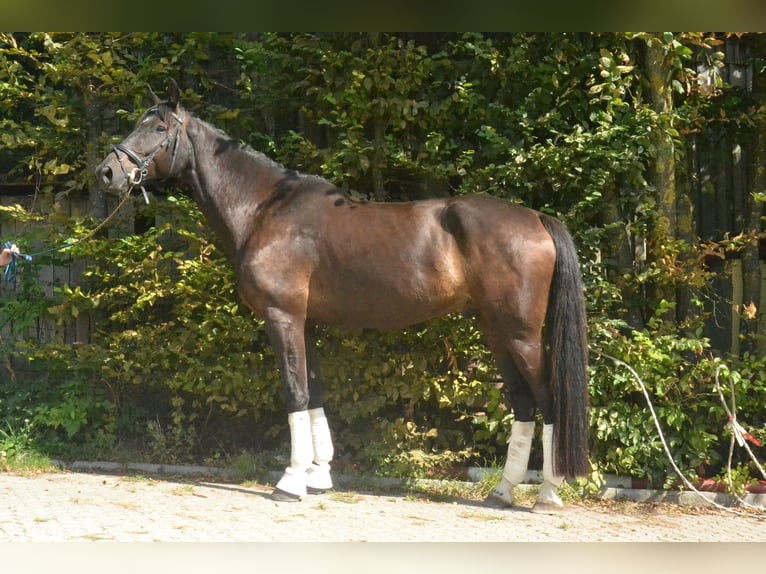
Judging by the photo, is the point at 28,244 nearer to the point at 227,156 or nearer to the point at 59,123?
the point at 59,123

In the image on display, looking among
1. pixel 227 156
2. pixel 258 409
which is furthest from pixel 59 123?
pixel 258 409

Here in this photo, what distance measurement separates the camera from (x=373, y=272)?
5.11 metres

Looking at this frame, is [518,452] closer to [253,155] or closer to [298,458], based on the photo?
[298,458]

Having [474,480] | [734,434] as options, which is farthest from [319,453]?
[734,434]

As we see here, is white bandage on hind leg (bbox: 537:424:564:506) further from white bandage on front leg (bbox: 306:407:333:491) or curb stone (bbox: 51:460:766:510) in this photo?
white bandage on front leg (bbox: 306:407:333:491)

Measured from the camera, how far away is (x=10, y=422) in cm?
643

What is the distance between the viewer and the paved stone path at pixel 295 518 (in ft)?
13.8

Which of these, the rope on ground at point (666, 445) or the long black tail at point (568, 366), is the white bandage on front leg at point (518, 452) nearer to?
the long black tail at point (568, 366)

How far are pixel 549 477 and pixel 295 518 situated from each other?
1.61m

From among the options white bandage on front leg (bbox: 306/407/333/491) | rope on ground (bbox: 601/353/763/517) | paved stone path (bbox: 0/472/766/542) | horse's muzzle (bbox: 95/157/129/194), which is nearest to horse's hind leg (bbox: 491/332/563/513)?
paved stone path (bbox: 0/472/766/542)

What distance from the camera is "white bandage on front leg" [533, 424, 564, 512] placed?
4840 millimetres

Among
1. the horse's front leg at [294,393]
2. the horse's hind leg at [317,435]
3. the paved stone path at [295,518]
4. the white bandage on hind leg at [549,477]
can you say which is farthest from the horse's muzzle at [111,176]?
the white bandage on hind leg at [549,477]

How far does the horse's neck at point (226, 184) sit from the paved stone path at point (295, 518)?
1.72 meters

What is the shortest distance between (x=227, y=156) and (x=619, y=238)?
2970 millimetres
